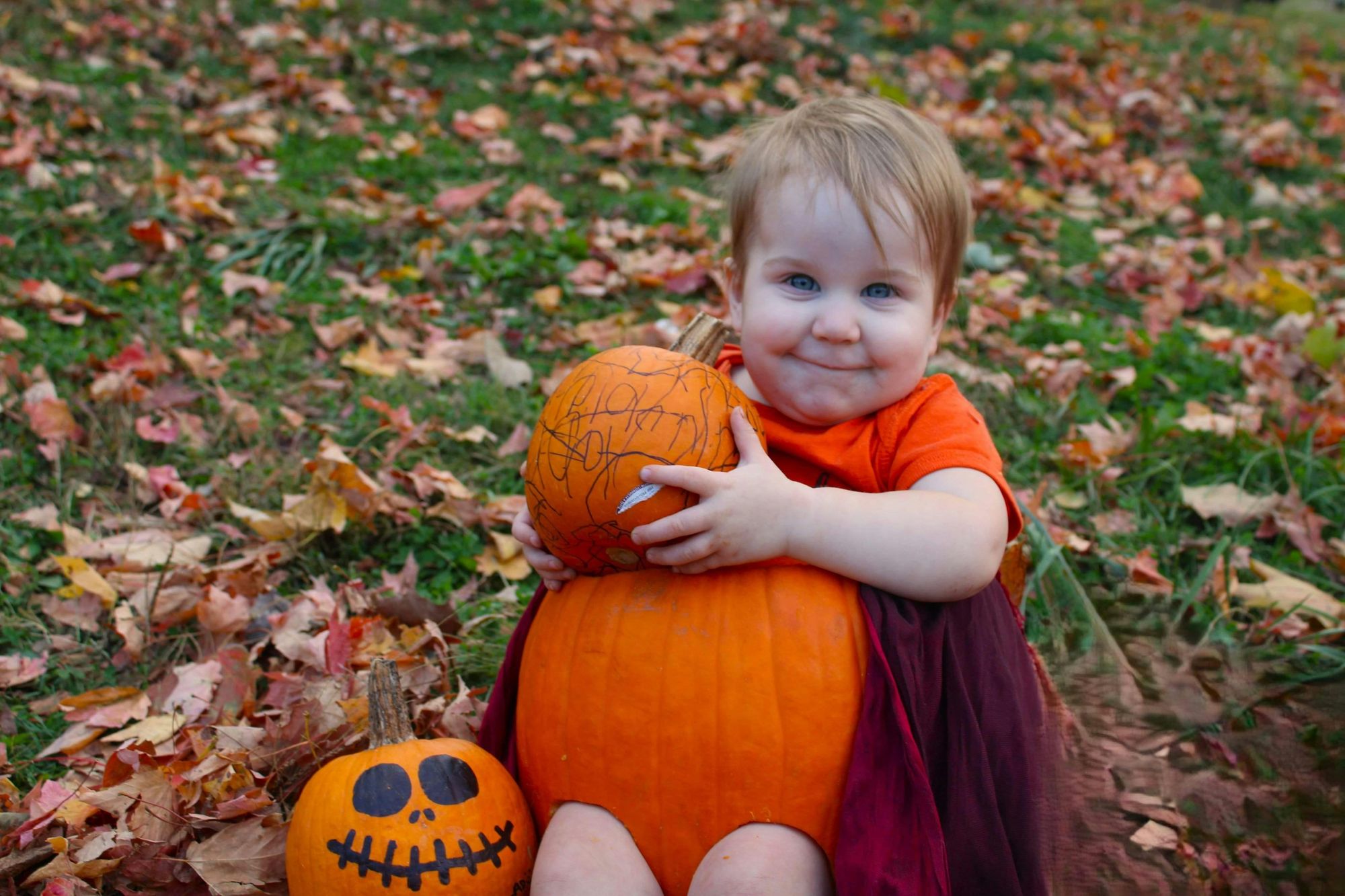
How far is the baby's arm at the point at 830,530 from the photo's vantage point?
1792mm

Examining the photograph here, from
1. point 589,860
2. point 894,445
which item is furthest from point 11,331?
point 894,445

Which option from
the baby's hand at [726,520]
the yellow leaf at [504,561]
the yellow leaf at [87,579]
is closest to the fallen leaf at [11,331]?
the yellow leaf at [87,579]

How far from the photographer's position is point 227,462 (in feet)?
11.2

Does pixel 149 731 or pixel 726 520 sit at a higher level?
pixel 726 520

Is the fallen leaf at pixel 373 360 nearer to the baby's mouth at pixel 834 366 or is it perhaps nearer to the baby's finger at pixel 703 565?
the baby's mouth at pixel 834 366

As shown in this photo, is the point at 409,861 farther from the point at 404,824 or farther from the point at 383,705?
the point at 383,705

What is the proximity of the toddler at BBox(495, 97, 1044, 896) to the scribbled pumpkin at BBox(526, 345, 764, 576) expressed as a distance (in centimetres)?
5

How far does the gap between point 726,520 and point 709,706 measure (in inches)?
12.6

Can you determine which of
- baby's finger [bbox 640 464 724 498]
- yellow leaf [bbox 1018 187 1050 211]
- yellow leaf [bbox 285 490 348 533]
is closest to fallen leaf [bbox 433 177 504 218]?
yellow leaf [bbox 285 490 348 533]

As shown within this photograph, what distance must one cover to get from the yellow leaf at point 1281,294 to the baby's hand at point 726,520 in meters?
3.92

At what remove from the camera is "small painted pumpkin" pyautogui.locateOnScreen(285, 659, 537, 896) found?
5.94 feet

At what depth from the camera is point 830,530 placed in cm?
184

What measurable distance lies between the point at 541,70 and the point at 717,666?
574 centimetres

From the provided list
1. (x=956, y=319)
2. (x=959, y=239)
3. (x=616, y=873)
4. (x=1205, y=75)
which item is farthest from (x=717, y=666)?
(x=1205, y=75)
